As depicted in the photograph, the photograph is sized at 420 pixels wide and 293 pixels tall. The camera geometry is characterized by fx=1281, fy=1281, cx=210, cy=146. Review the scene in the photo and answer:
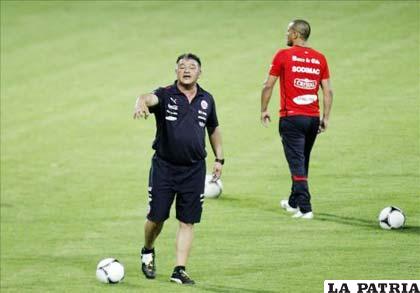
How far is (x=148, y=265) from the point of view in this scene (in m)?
14.2

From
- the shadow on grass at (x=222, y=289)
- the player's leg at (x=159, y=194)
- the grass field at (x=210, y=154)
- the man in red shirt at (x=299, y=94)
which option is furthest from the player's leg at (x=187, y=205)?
the man in red shirt at (x=299, y=94)

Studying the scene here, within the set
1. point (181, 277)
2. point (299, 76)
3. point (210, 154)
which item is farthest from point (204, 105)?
point (210, 154)

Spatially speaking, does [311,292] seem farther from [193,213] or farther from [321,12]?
[321,12]

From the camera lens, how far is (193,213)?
13.5 m

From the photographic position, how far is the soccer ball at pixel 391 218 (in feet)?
52.3

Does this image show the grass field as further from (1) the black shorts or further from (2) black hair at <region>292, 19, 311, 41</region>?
(2) black hair at <region>292, 19, 311, 41</region>

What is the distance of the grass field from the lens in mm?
15062

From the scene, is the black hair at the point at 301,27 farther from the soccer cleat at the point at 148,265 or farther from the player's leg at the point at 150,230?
the soccer cleat at the point at 148,265

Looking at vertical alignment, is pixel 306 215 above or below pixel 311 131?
below

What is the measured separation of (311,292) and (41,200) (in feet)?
23.6

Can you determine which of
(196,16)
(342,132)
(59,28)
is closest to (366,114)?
(342,132)

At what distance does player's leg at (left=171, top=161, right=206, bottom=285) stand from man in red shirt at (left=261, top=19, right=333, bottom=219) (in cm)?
288

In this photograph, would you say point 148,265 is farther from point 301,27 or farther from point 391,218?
point 301,27

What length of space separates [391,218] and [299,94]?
201 cm
